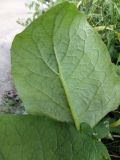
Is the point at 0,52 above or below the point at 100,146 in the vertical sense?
below

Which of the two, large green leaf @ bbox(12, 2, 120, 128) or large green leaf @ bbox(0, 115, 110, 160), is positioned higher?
large green leaf @ bbox(12, 2, 120, 128)

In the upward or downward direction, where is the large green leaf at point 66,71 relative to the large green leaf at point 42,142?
upward

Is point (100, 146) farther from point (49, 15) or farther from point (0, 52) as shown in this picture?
point (0, 52)

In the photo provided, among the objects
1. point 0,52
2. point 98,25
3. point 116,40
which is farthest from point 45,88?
point 0,52
